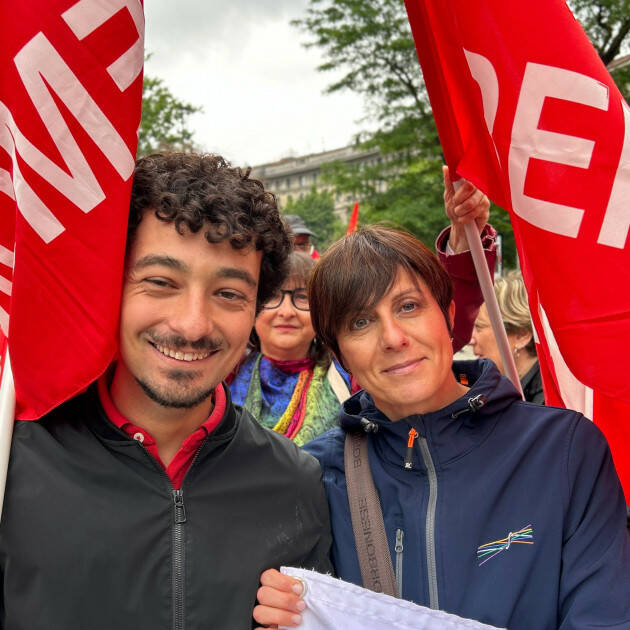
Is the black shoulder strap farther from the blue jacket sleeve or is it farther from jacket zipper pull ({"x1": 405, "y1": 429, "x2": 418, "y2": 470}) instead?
the blue jacket sleeve

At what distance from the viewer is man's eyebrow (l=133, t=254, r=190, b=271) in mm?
2082

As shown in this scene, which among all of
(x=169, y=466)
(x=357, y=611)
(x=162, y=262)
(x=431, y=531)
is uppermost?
(x=162, y=262)

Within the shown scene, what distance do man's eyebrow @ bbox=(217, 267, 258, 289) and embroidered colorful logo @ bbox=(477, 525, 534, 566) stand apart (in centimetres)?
104

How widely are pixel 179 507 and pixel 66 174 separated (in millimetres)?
977

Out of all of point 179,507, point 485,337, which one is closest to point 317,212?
point 485,337

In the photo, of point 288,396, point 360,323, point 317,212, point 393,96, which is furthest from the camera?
point 317,212

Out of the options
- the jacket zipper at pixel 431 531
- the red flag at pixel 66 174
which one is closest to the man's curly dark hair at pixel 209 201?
the red flag at pixel 66 174

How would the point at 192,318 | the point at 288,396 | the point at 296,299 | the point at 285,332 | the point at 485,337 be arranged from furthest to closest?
the point at 485,337 < the point at 296,299 < the point at 285,332 < the point at 288,396 < the point at 192,318

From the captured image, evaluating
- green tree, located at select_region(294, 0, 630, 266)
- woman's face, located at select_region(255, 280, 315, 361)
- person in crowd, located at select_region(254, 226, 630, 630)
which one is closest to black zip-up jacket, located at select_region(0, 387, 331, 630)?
person in crowd, located at select_region(254, 226, 630, 630)

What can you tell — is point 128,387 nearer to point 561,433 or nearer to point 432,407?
point 432,407

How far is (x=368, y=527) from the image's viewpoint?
6.91 ft

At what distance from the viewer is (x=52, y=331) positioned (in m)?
1.98

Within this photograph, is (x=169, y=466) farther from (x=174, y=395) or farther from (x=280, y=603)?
(x=280, y=603)

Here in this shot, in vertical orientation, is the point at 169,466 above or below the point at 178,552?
above
